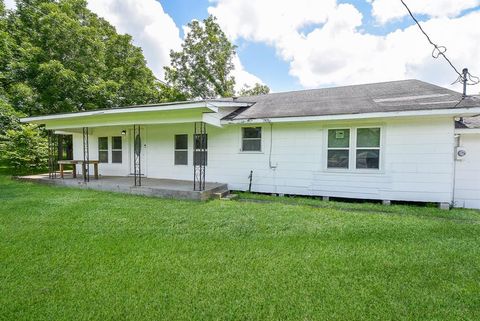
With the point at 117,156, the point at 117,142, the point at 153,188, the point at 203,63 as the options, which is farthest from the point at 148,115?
the point at 203,63

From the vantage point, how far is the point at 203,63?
24.1 metres

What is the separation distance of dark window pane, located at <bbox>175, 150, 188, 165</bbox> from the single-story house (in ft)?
0.13

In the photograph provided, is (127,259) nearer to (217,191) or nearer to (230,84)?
(217,191)

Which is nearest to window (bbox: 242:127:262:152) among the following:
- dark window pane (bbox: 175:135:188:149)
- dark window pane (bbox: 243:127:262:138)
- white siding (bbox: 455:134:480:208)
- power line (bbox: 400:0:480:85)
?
dark window pane (bbox: 243:127:262:138)

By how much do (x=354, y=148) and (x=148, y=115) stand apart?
6.42m

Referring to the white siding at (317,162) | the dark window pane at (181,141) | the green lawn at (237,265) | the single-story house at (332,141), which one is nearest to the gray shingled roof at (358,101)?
the single-story house at (332,141)

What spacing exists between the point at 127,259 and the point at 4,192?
24.3 ft

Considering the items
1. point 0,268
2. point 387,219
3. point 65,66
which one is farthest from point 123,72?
point 387,219

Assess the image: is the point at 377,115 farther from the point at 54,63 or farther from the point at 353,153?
the point at 54,63

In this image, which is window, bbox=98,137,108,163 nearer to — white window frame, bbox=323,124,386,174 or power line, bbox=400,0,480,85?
white window frame, bbox=323,124,386,174

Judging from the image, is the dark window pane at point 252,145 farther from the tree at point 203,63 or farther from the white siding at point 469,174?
the tree at point 203,63

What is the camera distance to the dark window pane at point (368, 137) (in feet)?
22.8

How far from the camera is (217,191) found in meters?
7.82

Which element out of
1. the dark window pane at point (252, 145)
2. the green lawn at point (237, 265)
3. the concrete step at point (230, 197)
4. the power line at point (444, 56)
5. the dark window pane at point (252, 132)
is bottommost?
the green lawn at point (237, 265)
